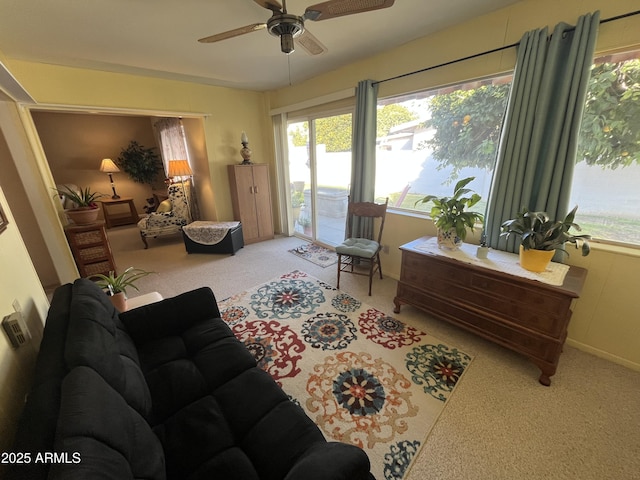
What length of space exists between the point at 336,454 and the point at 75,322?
1.20 meters

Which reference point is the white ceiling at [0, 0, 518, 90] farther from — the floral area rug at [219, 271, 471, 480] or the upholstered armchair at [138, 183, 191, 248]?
the floral area rug at [219, 271, 471, 480]

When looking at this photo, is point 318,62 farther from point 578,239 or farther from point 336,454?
point 336,454

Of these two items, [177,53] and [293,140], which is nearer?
[177,53]

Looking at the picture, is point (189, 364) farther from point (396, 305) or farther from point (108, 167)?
point (108, 167)

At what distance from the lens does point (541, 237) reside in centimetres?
169

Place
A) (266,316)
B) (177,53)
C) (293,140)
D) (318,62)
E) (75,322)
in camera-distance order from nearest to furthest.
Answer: (75,322) < (266,316) < (177,53) < (318,62) < (293,140)

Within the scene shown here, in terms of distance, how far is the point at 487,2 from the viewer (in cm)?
186

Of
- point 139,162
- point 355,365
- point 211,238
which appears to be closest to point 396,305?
point 355,365

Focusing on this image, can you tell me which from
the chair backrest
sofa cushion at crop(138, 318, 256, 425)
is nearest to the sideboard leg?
the chair backrest

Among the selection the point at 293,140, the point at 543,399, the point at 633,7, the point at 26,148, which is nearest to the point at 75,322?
the point at 543,399

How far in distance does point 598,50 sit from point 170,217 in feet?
17.3

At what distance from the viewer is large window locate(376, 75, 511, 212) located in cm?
223

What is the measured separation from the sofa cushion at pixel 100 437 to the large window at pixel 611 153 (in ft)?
9.64

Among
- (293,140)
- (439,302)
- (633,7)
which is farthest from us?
(293,140)
